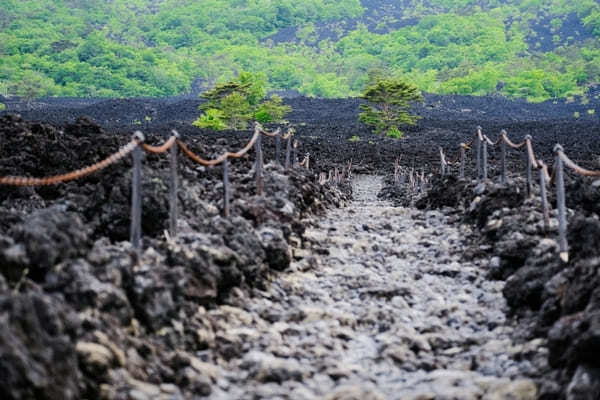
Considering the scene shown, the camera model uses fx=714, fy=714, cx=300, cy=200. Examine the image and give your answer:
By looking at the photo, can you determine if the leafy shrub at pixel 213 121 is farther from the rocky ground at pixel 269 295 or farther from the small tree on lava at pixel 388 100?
the rocky ground at pixel 269 295

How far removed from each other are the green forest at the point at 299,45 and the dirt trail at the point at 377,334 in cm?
7100

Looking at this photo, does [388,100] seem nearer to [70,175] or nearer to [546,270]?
[546,270]

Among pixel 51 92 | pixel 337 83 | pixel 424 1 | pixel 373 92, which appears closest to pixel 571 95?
pixel 337 83

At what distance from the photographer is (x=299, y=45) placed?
152125mm

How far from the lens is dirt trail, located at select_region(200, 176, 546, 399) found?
466 cm

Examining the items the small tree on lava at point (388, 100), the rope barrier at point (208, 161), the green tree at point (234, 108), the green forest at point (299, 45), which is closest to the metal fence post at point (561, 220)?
the rope barrier at point (208, 161)

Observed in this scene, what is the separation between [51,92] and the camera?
290 ft

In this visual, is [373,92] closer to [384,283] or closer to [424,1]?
[384,283]

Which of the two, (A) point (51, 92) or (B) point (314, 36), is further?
(B) point (314, 36)

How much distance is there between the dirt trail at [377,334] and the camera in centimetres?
466

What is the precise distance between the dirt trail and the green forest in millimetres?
70998

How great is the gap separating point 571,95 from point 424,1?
10725 centimetres

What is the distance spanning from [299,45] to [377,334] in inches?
5912

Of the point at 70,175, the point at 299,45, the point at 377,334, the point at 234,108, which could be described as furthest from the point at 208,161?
the point at 299,45
